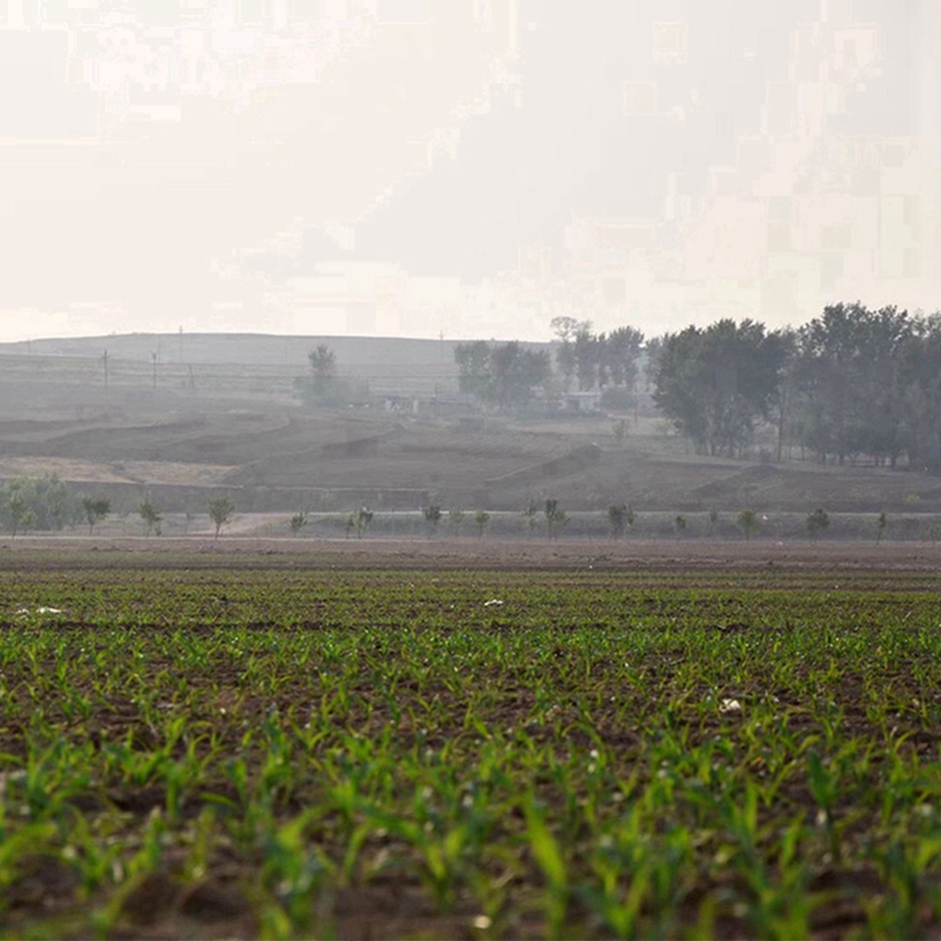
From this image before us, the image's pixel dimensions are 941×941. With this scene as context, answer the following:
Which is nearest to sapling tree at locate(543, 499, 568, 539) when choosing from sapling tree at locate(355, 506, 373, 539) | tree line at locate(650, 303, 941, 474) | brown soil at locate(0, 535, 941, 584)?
brown soil at locate(0, 535, 941, 584)

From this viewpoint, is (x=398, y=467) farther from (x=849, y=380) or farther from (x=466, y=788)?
(x=466, y=788)

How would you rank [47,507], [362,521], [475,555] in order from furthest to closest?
[47,507] → [362,521] → [475,555]

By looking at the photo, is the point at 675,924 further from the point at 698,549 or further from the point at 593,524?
the point at 593,524

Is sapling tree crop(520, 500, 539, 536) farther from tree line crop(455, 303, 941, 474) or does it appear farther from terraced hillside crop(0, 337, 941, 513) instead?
tree line crop(455, 303, 941, 474)

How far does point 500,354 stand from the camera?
191625 mm

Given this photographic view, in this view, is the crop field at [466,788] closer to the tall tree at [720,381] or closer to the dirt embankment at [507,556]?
the dirt embankment at [507,556]

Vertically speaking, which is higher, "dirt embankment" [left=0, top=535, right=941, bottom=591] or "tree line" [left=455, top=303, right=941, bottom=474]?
"tree line" [left=455, top=303, right=941, bottom=474]

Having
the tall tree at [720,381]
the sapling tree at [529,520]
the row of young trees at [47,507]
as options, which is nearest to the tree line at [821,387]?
the tall tree at [720,381]

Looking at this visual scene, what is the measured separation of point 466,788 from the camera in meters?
9.97

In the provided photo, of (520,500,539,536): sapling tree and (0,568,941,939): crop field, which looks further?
(520,500,539,536): sapling tree

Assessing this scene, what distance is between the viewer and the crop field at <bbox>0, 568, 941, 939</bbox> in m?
7.46

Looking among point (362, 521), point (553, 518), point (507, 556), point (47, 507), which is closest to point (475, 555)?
point (507, 556)

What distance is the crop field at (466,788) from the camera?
7457 mm

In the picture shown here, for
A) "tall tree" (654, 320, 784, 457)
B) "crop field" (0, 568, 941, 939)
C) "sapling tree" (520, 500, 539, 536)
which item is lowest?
"sapling tree" (520, 500, 539, 536)
